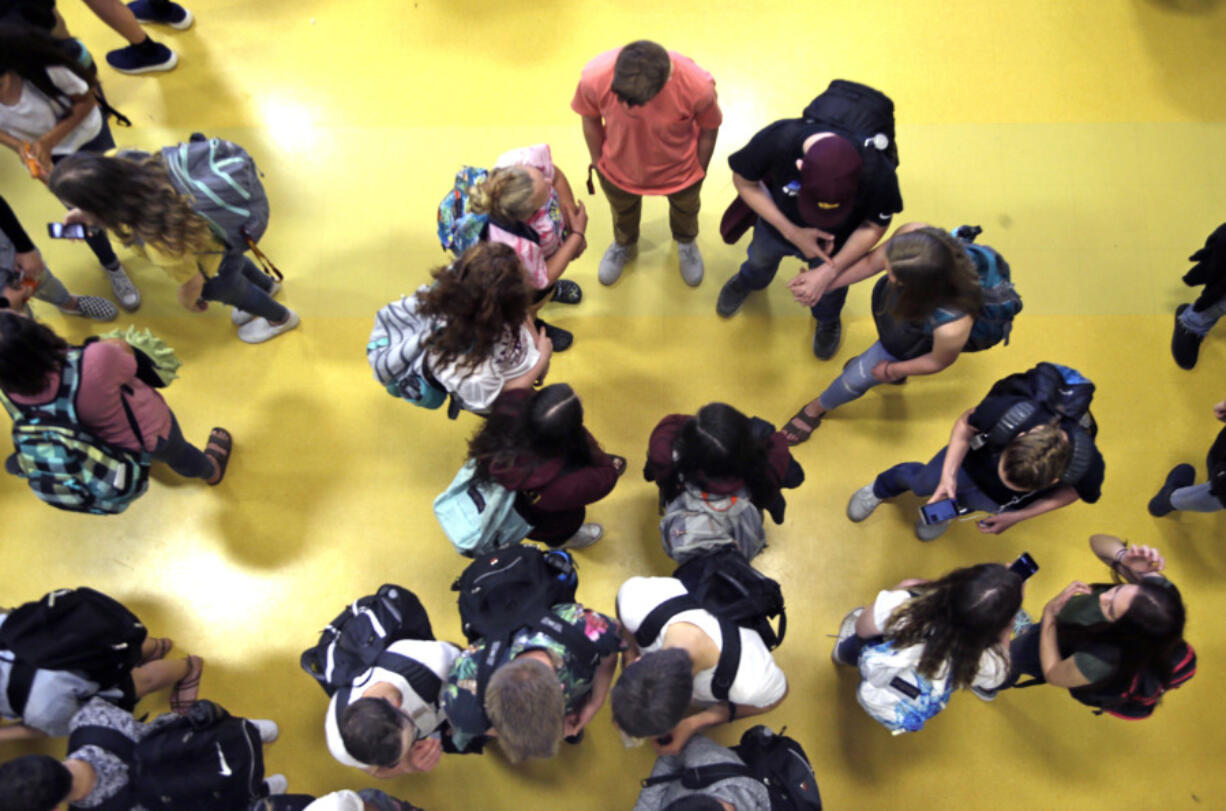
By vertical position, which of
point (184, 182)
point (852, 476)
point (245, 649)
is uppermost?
point (184, 182)

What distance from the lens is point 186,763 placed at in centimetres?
263

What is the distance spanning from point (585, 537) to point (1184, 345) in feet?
10.6

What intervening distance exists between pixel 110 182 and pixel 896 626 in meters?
3.26

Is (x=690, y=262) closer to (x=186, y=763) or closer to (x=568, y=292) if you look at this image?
(x=568, y=292)

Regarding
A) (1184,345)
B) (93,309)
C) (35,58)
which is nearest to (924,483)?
(1184,345)

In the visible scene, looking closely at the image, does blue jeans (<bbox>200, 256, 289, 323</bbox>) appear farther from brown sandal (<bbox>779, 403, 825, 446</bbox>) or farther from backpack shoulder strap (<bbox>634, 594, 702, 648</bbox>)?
brown sandal (<bbox>779, 403, 825, 446</bbox>)

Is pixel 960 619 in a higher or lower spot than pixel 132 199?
lower

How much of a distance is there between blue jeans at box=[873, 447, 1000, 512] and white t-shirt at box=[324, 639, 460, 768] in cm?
205

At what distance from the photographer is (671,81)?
2963 mm

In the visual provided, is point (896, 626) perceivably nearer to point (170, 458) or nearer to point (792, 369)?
point (792, 369)

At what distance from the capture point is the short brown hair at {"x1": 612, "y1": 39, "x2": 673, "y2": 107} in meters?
2.78

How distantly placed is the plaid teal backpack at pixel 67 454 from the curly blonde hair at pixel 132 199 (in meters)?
0.51

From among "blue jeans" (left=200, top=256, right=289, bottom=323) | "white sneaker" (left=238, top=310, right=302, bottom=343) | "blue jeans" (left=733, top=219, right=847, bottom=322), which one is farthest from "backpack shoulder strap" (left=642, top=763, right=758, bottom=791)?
"white sneaker" (left=238, top=310, right=302, bottom=343)

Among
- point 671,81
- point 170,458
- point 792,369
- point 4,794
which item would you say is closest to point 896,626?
point 792,369
